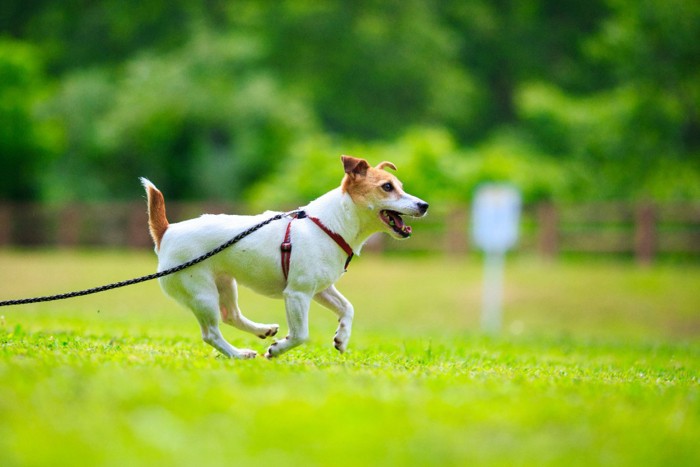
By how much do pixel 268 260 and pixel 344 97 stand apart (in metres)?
45.1

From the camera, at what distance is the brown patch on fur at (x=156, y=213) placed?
23.6 feet

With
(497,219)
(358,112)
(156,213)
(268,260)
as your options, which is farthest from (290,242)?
(358,112)

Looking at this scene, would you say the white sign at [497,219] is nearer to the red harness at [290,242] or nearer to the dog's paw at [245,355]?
the red harness at [290,242]

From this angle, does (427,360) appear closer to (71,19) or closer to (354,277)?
(354,277)

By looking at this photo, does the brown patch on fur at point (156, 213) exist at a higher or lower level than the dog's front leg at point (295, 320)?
higher

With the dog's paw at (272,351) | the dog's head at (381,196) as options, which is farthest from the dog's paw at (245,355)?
the dog's head at (381,196)

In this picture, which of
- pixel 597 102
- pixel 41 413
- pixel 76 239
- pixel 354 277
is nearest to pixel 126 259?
pixel 76 239

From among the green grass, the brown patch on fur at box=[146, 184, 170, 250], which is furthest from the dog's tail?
the green grass

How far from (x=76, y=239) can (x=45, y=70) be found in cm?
1947

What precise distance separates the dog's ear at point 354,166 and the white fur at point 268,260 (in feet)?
0.64

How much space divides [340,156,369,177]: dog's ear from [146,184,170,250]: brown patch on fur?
1480 millimetres

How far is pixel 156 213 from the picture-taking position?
721 centimetres

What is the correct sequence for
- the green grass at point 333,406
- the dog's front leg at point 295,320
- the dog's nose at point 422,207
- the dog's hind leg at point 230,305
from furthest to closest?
the dog's hind leg at point 230,305
the dog's nose at point 422,207
the dog's front leg at point 295,320
the green grass at point 333,406

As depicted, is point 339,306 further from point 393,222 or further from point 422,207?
point 422,207
